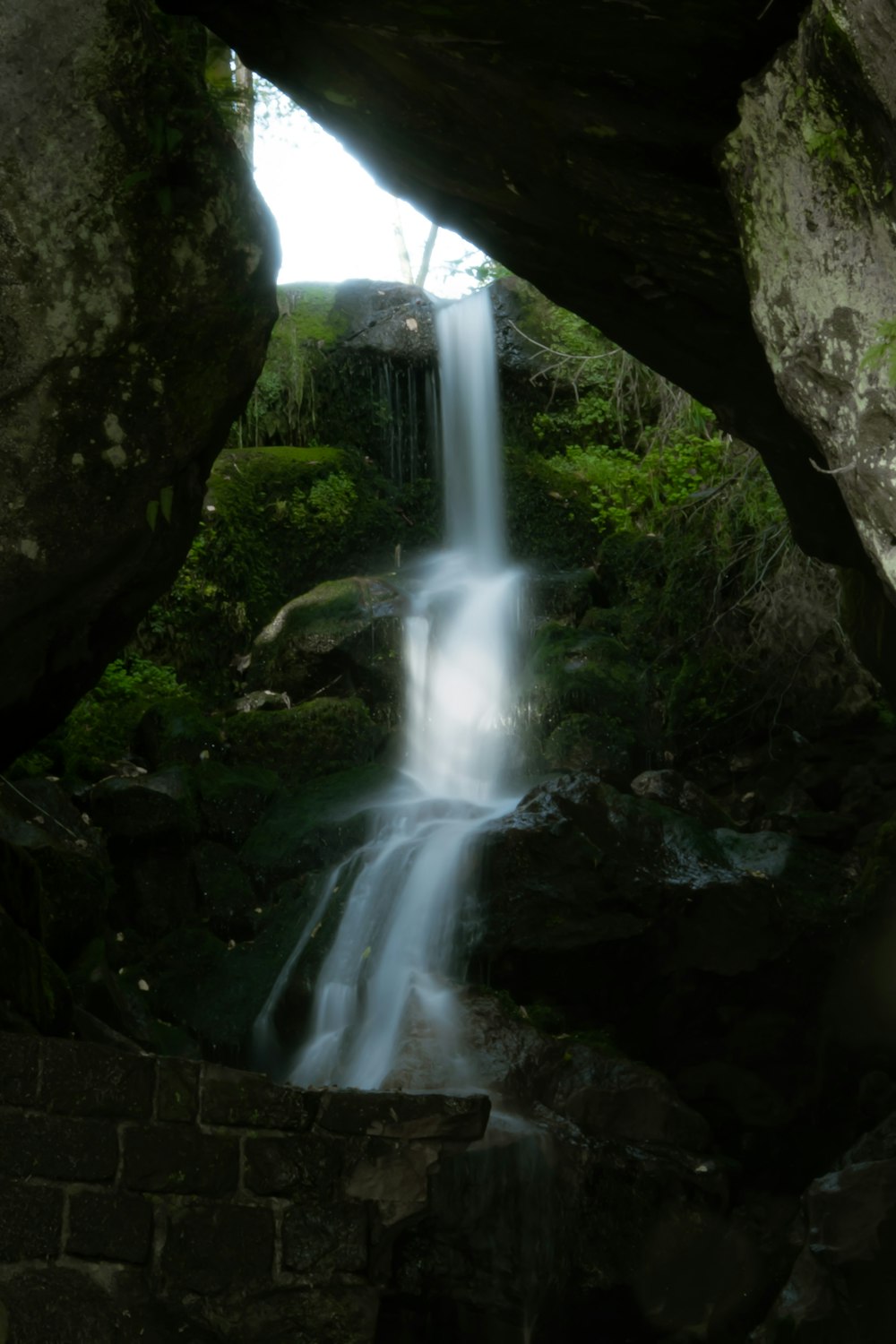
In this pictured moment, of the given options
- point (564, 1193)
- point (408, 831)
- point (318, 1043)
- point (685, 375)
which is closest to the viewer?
point (685, 375)

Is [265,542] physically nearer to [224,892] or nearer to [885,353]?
[224,892]

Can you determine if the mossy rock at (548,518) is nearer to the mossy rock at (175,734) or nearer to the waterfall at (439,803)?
the waterfall at (439,803)

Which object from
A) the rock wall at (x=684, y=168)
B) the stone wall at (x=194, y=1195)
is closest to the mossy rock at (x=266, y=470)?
the rock wall at (x=684, y=168)

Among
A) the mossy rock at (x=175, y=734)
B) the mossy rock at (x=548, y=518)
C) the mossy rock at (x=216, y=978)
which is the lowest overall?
the mossy rock at (x=216, y=978)

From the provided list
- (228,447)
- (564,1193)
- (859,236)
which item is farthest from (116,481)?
(228,447)

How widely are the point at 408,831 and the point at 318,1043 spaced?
1943 mm

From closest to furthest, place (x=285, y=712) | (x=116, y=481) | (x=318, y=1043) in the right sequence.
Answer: (x=116, y=481) < (x=318, y=1043) < (x=285, y=712)

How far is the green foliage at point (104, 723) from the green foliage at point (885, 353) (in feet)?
21.8

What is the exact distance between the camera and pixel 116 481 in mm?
4598

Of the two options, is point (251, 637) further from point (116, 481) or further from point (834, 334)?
point (834, 334)

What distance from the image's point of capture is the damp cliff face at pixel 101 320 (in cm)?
443

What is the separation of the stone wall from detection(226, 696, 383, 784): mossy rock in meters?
5.94

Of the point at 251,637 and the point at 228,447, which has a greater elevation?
the point at 228,447

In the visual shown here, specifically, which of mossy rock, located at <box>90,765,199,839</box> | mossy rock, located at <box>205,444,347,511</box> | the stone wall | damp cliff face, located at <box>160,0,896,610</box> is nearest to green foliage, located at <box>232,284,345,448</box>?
mossy rock, located at <box>205,444,347,511</box>
